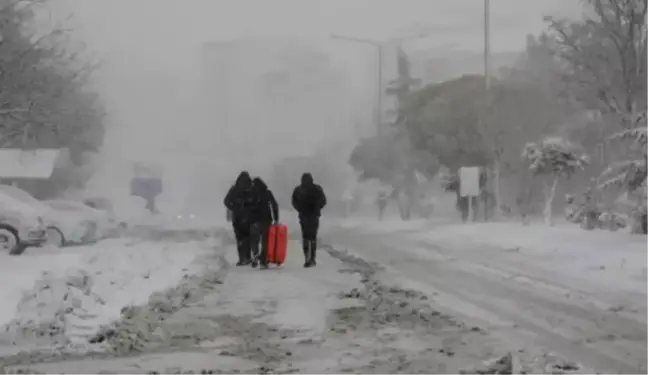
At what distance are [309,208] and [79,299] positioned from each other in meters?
6.90

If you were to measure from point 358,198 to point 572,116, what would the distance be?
18.4 m

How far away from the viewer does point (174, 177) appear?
7112 cm

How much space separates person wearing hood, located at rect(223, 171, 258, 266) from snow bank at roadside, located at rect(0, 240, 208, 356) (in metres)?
1.19

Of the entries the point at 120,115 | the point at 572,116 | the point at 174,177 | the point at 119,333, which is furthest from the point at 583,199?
the point at 174,177

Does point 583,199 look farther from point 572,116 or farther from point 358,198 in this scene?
point 358,198

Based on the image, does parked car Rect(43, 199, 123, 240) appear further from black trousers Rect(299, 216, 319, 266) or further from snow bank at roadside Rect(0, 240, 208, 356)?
black trousers Rect(299, 216, 319, 266)

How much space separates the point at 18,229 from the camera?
1889 centimetres

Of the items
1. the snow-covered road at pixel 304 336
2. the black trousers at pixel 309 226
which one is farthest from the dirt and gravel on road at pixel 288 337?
the black trousers at pixel 309 226

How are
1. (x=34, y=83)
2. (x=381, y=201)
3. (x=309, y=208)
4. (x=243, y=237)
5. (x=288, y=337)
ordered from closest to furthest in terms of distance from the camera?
(x=288, y=337) < (x=309, y=208) < (x=243, y=237) < (x=34, y=83) < (x=381, y=201)

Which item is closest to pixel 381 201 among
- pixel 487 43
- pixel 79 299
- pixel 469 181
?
pixel 469 181

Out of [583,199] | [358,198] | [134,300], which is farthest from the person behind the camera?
[358,198]

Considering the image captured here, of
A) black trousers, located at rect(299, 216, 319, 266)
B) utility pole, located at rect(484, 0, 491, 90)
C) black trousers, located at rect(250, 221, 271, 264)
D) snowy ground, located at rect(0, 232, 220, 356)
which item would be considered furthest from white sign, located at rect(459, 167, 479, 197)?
black trousers, located at rect(250, 221, 271, 264)

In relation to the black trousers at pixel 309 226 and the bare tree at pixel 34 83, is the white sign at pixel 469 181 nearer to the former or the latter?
the bare tree at pixel 34 83

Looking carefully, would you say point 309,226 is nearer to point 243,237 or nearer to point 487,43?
point 243,237
